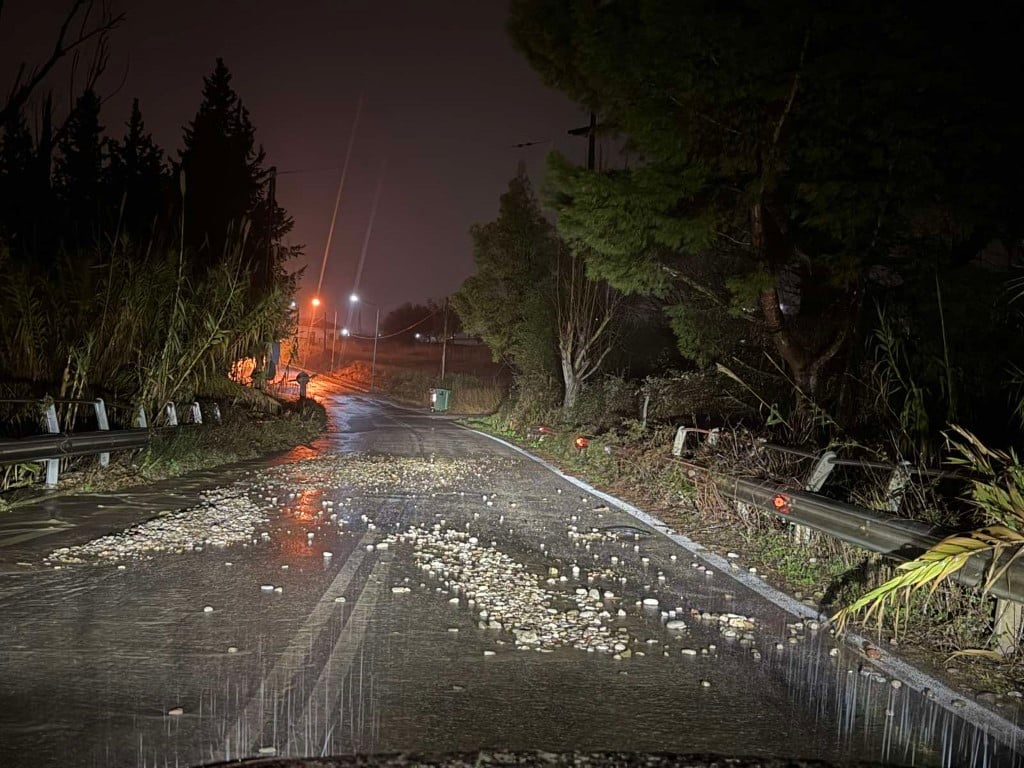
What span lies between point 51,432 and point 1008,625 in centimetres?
1064

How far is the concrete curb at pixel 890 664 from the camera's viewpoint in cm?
404

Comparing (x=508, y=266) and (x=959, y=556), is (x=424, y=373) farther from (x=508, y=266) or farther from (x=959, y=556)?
(x=959, y=556)

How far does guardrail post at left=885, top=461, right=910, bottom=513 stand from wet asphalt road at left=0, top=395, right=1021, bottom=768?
1.55 meters

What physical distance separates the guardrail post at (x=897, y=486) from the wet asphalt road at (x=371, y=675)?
5.10 ft

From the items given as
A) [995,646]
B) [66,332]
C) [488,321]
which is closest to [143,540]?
[66,332]

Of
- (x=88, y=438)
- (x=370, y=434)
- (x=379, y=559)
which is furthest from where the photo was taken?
(x=370, y=434)

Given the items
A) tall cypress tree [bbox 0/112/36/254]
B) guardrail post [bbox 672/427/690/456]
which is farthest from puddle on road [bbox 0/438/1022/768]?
tall cypress tree [bbox 0/112/36/254]

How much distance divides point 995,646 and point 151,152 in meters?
36.0

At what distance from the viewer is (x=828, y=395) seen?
11.3 m

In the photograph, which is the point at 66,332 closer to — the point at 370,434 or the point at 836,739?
the point at 836,739

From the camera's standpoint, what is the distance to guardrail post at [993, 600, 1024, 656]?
482 cm

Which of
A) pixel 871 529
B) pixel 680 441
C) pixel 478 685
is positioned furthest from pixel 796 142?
pixel 478 685

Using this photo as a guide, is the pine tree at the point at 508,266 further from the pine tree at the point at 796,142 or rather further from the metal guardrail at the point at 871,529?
the metal guardrail at the point at 871,529

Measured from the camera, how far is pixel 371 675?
14.9ft
